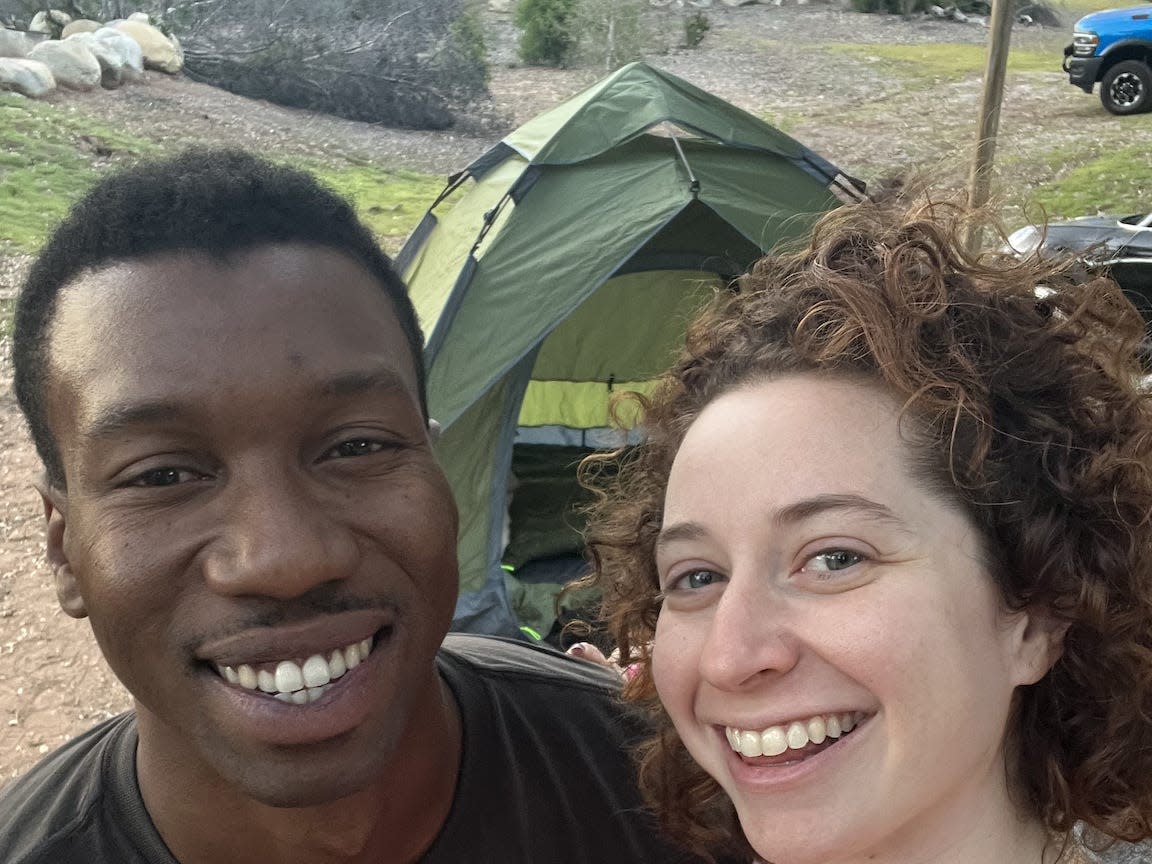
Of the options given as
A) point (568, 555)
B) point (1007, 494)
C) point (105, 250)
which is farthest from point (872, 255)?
point (568, 555)

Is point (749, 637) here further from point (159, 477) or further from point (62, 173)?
point (62, 173)

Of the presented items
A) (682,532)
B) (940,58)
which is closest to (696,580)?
(682,532)

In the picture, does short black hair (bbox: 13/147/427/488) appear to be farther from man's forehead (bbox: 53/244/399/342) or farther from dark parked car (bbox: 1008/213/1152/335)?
dark parked car (bbox: 1008/213/1152/335)

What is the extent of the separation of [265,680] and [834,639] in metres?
0.62

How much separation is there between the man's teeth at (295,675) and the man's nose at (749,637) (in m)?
0.41

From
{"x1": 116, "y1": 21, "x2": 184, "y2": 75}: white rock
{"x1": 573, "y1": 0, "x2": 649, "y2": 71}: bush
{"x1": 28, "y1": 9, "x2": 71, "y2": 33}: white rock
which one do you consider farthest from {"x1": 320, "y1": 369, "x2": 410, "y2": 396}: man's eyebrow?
{"x1": 573, "y1": 0, "x2": 649, "y2": 71}: bush

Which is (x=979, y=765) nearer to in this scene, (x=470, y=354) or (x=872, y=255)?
(x=872, y=255)

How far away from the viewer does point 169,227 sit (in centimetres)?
123

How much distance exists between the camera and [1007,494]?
4.54ft

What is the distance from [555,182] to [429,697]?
3198 mm

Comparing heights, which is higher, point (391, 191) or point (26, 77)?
point (26, 77)

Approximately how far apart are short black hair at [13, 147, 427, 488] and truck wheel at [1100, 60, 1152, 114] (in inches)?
470

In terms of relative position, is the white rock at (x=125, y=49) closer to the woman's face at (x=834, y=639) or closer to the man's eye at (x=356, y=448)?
the man's eye at (x=356, y=448)

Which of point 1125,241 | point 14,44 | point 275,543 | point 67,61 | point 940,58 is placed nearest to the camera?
point 275,543
